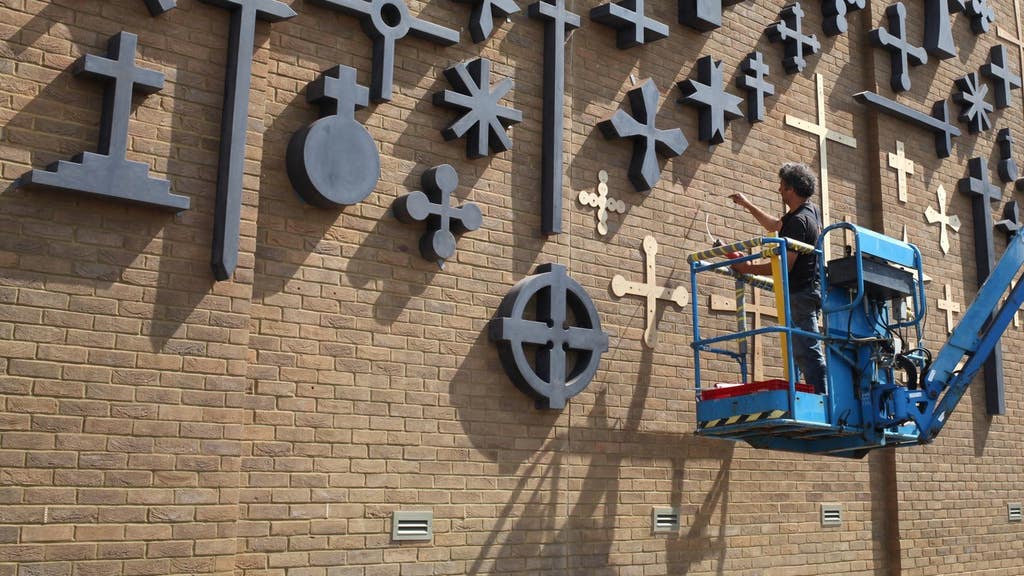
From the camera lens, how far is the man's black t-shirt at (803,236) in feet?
23.7

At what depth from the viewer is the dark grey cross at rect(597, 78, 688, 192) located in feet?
26.8

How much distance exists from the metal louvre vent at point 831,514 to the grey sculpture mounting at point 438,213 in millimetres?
4125

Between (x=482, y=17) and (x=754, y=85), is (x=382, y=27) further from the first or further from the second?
(x=754, y=85)

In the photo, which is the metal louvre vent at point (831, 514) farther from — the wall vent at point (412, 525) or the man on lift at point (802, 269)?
the wall vent at point (412, 525)

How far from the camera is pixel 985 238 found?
1105 cm

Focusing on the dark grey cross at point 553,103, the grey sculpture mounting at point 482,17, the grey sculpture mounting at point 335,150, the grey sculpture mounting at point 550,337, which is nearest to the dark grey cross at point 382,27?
the grey sculpture mounting at point 335,150

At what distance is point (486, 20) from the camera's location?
7.49m

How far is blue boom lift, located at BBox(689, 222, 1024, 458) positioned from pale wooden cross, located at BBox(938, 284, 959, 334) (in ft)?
9.15

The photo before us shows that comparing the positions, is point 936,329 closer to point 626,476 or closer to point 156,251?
point 626,476

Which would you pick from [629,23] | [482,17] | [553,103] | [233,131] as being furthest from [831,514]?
[233,131]

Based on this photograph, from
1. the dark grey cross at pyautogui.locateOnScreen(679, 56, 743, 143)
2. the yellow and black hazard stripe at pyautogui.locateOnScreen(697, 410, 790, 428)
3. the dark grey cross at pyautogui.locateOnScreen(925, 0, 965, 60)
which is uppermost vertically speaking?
the dark grey cross at pyautogui.locateOnScreen(925, 0, 965, 60)

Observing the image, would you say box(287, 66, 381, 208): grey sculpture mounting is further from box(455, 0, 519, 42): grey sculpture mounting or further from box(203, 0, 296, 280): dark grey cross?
box(455, 0, 519, 42): grey sculpture mounting

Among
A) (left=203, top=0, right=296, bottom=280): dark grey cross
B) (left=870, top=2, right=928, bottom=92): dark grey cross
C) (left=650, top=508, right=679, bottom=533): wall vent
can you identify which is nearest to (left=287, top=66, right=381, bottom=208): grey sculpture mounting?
(left=203, top=0, right=296, bottom=280): dark grey cross

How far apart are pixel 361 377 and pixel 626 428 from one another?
2215 mm
